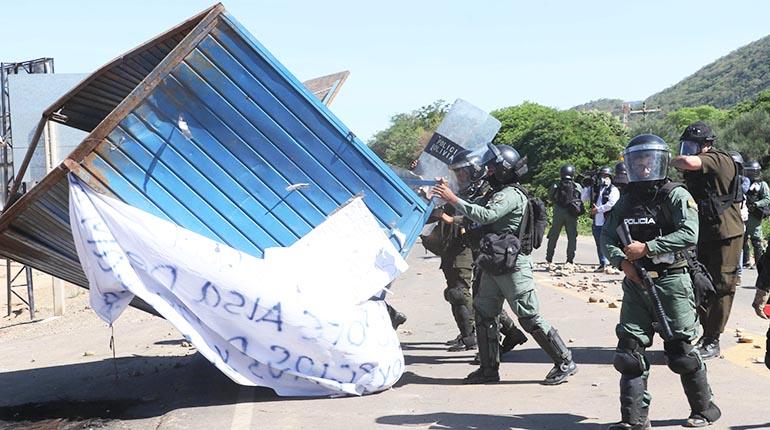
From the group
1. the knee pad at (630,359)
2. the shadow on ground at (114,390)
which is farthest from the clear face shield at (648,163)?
the shadow on ground at (114,390)

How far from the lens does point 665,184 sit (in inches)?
192

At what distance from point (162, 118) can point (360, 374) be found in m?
Result: 2.29

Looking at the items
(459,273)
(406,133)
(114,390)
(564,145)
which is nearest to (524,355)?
(459,273)

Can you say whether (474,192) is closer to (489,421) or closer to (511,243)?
(511,243)

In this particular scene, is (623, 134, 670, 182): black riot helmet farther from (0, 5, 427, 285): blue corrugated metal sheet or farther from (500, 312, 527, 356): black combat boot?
(500, 312, 527, 356): black combat boot

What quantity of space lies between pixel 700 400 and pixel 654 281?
74 centimetres

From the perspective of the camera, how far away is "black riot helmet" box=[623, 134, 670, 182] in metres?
4.85

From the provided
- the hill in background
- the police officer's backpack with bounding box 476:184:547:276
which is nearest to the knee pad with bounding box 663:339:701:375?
the police officer's backpack with bounding box 476:184:547:276

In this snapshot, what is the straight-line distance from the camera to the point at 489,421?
5387mm

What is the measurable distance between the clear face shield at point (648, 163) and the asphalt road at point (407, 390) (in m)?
1.49

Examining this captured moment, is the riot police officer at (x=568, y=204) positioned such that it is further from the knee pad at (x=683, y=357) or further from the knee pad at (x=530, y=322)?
the knee pad at (x=683, y=357)

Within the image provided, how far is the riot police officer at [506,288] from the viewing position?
6.25m

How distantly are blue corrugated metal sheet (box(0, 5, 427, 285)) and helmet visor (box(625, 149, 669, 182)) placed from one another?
1960 mm

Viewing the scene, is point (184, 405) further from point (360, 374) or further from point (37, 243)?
point (37, 243)
